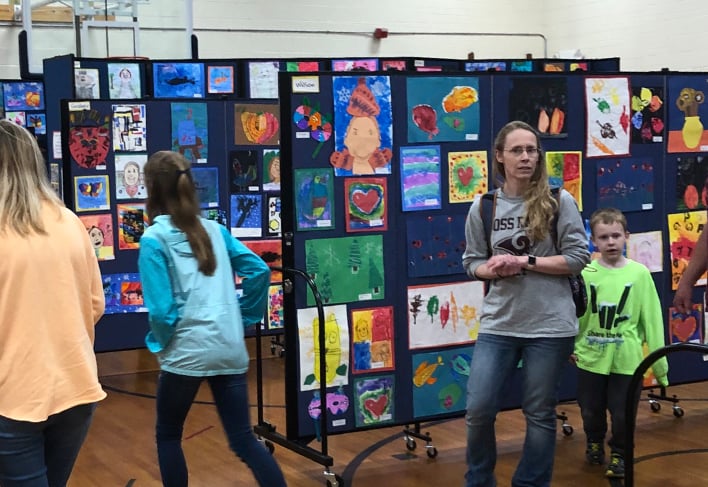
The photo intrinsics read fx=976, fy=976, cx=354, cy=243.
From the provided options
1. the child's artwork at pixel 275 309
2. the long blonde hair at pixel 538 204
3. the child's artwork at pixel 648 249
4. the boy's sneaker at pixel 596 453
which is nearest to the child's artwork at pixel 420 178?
the long blonde hair at pixel 538 204

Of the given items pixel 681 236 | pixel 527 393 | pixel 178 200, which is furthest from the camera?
pixel 681 236

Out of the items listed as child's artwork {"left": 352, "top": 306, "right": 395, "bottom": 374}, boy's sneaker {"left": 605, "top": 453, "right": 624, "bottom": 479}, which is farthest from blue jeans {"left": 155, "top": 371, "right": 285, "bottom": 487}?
boy's sneaker {"left": 605, "top": 453, "right": 624, "bottom": 479}

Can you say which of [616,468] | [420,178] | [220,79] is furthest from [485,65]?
[616,468]

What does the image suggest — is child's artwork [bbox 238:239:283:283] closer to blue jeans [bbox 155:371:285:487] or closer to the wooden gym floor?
the wooden gym floor

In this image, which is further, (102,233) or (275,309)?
(275,309)

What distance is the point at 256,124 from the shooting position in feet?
21.4

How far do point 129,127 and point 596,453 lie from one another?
356 centimetres

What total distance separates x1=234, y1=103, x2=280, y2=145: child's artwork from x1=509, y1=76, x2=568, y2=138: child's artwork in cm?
214

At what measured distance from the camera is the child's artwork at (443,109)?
4598mm

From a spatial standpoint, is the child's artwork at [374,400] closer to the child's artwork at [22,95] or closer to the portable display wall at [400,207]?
the portable display wall at [400,207]

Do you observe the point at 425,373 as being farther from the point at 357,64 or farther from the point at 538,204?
the point at 357,64

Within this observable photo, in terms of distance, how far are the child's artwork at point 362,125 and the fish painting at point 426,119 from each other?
0.14 metres

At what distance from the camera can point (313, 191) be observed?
448 cm

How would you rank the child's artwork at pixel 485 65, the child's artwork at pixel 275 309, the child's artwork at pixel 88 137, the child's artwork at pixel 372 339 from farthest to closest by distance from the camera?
1. the child's artwork at pixel 485 65
2. the child's artwork at pixel 275 309
3. the child's artwork at pixel 88 137
4. the child's artwork at pixel 372 339
